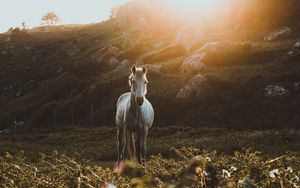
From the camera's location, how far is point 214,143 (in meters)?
29.1

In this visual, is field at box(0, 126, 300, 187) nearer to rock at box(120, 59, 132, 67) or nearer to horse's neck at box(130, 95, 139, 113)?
horse's neck at box(130, 95, 139, 113)

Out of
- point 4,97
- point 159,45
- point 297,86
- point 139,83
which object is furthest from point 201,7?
point 139,83

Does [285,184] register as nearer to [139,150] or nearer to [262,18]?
[139,150]

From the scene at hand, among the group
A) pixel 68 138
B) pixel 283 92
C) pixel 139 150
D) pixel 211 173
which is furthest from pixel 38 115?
pixel 211 173

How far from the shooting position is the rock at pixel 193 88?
52.9 meters

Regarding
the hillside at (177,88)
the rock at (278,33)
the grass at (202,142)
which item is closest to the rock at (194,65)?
the hillside at (177,88)

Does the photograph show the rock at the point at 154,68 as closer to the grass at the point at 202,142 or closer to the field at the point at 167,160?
the field at the point at 167,160

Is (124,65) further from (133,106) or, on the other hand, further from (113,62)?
(133,106)

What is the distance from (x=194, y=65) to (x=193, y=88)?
9.19 m

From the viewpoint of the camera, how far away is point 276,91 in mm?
45938

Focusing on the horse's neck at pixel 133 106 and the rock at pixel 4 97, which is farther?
the rock at pixel 4 97

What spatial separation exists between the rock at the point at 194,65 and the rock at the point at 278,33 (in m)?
12.9

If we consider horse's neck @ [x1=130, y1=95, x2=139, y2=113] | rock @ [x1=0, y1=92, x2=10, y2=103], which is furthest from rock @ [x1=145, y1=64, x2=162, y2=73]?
horse's neck @ [x1=130, y1=95, x2=139, y2=113]

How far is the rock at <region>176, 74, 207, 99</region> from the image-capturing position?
173ft
